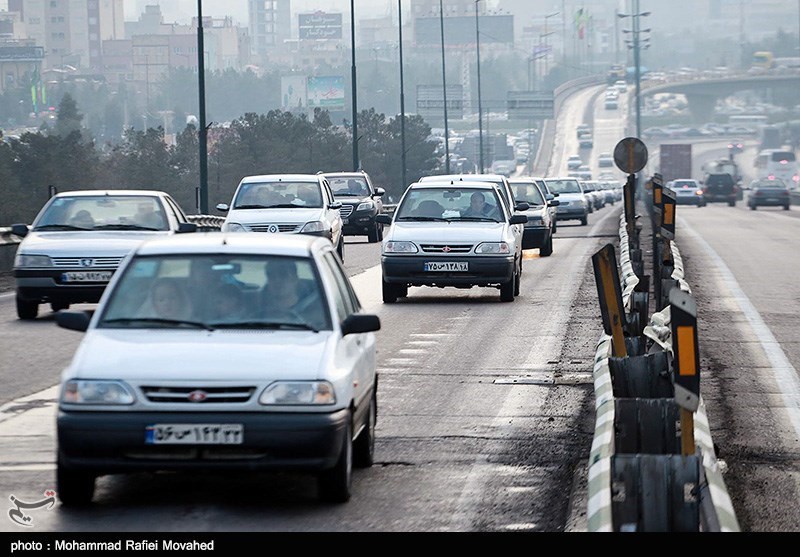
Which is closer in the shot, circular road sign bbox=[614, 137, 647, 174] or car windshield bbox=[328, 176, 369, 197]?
circular road sign bbox=[614, 137, 647, 174]

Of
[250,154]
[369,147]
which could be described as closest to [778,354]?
[250,154]

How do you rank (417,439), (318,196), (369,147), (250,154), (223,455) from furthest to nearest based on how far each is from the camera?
(369,147)
(250,154)
(318,196)
(417,439)
(223,455)

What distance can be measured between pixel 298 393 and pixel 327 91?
172030 millimetres

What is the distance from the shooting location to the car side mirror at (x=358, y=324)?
879cm

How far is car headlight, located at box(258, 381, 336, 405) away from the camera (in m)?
8.01

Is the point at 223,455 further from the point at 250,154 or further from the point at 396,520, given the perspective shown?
the point at 250,154

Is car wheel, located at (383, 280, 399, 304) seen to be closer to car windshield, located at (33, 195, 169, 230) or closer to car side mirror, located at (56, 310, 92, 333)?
car windshield, located at (33, 195, 169, 230)

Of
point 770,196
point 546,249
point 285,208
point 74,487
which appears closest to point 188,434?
point 74,487

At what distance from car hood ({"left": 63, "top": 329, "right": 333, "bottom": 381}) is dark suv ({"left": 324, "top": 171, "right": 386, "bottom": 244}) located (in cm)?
3082

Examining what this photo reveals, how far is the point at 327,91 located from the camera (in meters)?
179

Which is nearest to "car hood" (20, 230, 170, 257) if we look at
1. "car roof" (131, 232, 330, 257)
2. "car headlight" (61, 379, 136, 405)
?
"car roof" (131, 232, 330, 257)

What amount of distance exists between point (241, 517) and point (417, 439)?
2.77 metres

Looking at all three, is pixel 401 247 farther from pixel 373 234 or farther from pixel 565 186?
pixel 565 186

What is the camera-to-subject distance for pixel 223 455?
26.0 ft
